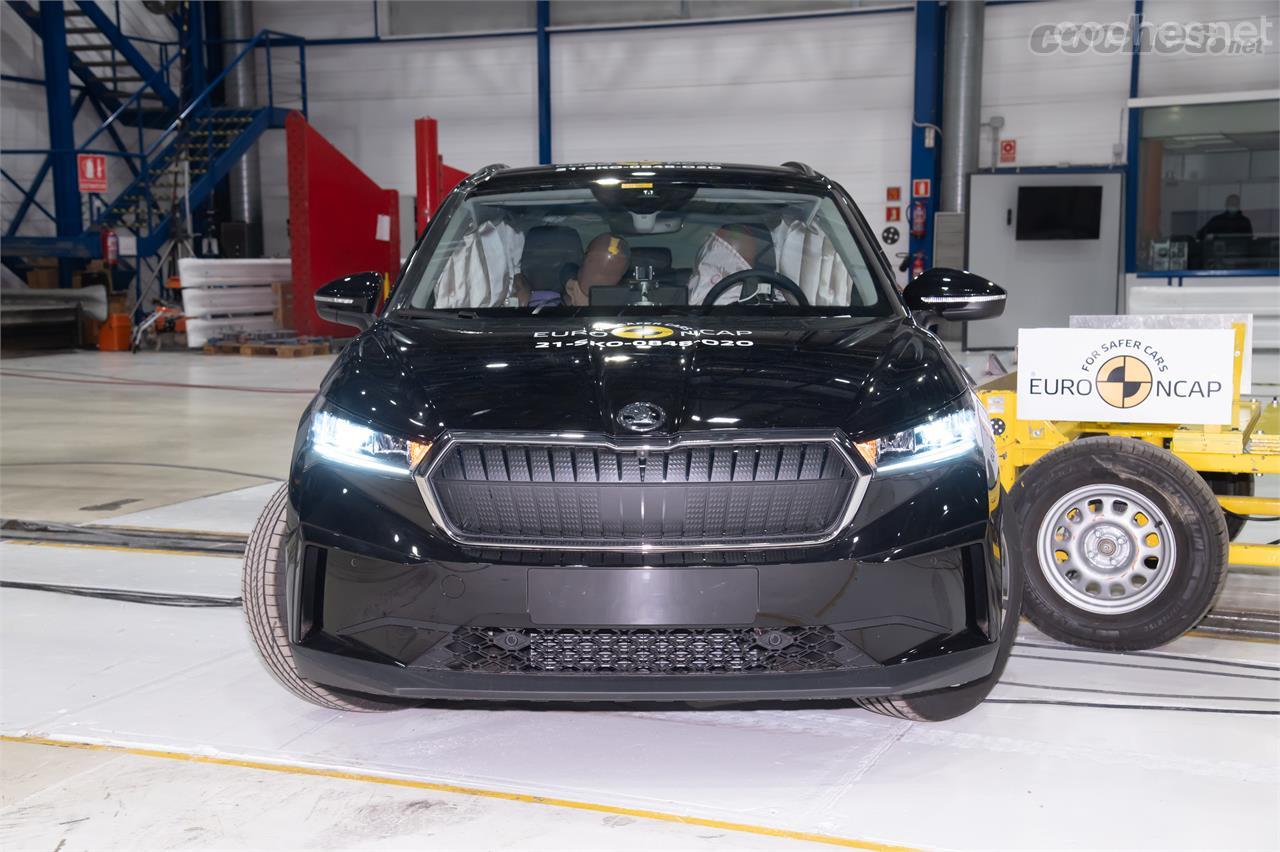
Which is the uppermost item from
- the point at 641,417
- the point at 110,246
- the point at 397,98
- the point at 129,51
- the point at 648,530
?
the point at 129,51

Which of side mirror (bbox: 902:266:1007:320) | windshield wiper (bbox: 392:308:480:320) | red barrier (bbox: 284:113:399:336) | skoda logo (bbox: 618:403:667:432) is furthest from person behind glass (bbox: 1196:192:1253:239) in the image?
skoda logo (bbox: 618:403:667:432)

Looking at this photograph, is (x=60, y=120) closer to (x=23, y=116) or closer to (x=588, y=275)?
(x=23, y=116)

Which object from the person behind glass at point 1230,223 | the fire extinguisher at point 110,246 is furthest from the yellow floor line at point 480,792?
the person behind glass at point 1230,223

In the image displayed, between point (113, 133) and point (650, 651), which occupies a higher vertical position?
point (113, 133)

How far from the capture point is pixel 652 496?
246cm

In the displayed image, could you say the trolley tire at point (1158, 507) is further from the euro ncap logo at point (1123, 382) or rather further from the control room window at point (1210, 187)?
the control room window at point (1210, 187)

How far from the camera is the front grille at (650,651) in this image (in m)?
2.47

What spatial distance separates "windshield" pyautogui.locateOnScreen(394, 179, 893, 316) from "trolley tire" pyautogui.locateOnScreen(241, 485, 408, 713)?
773mm

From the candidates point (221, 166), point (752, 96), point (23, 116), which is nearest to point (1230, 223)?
point (752, 96)

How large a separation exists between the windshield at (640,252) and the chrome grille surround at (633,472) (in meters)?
1.00

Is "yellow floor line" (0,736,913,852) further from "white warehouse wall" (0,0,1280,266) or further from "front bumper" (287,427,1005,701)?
"white warehouse wall" (0,0,1280,266)

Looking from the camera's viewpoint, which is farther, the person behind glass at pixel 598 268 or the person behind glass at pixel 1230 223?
the person behind glass at pixel 1230 223

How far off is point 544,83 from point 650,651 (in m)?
18.2

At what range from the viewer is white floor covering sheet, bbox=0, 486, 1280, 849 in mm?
2633
